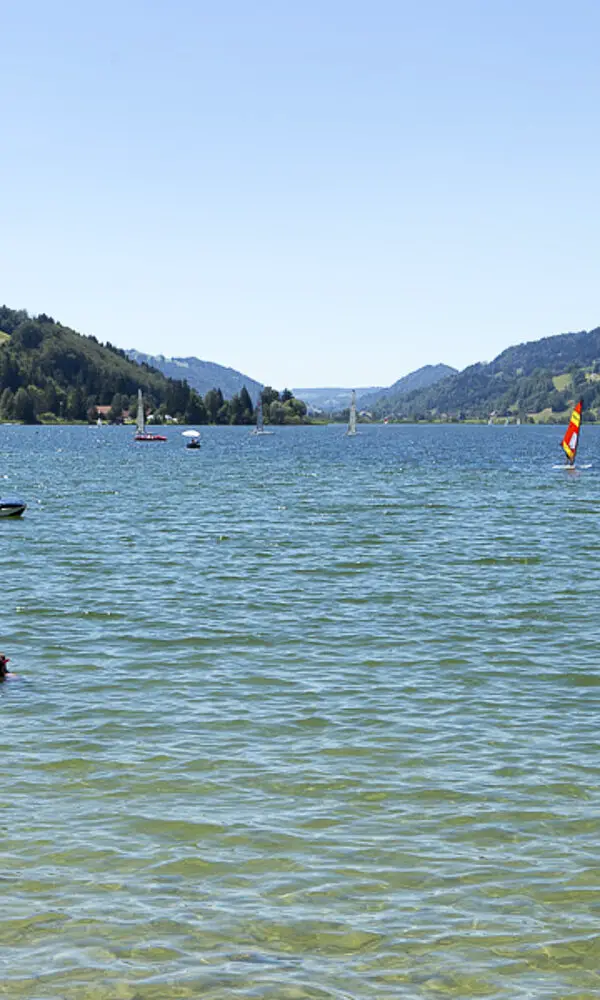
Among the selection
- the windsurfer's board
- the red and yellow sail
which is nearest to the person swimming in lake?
the red and yellow sail

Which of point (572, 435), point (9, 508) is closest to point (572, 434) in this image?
point (572, 435)

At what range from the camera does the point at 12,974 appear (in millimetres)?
13422

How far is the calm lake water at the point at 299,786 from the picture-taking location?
14133mm

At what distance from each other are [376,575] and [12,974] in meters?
38.3

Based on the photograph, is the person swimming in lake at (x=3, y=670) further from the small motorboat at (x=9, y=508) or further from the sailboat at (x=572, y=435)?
the sailboat at (x=572, y=435)

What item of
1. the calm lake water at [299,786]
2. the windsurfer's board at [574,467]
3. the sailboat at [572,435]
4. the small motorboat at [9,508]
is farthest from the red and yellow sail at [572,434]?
the calm lake water at [299,786]

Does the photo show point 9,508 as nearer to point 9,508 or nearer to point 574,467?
point 9,508

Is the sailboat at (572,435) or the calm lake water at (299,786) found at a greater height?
the sailboat at (572,435)

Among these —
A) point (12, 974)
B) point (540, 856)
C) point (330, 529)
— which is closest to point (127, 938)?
point (12, 974)

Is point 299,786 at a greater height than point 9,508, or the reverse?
point 9,508

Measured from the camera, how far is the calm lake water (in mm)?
14133

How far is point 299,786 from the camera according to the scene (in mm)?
20734

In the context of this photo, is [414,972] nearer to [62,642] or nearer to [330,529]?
[62,642]

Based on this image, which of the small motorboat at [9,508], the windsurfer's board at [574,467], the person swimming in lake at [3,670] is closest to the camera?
the person swimming in lake at [3,670]
